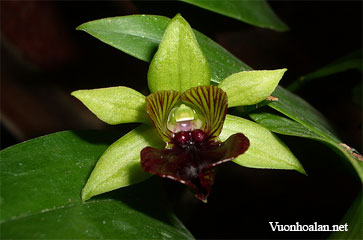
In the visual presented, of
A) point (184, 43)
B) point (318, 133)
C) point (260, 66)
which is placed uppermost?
point (184, 43)

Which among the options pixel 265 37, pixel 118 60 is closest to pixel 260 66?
pixel 265 37

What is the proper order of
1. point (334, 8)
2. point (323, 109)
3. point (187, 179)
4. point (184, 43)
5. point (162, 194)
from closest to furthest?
point (187, 179) < point (184, 43) < point (162, 194) < point (323, 109) < point (334, 8)

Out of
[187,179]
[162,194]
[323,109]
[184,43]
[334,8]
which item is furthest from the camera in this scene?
[334,8]

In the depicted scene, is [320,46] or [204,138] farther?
[320,46]

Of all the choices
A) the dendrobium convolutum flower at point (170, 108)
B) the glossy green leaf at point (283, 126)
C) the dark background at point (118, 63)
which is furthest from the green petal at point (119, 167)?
the dark background at point (118, 63)

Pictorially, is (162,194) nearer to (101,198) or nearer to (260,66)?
(101,198)

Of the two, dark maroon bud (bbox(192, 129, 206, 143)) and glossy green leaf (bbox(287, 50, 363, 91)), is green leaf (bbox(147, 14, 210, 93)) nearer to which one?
dark maroon bud (bbox(192, 129, 206, 143))

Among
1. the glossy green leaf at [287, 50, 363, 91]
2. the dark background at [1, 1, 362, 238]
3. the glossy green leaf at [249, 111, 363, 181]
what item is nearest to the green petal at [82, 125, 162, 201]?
the glossy green leaf at [249, 111, 363, 181]
